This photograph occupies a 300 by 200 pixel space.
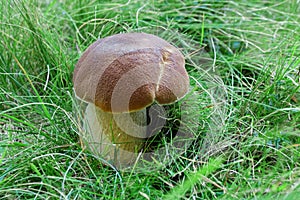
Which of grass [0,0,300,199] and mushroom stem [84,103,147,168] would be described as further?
mushroom stem [84,103,147,168]

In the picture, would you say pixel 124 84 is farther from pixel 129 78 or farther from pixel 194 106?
pixel 194 106

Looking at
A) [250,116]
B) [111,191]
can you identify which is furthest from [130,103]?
[250,116]

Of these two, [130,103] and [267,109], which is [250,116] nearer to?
[267,109]

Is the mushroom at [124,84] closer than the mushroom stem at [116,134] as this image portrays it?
Yes

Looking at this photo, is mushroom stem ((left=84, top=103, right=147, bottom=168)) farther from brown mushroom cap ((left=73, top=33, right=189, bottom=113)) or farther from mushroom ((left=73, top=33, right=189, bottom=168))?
brown mushroom cap ((left=73, top=33, right=189, bottom=113))

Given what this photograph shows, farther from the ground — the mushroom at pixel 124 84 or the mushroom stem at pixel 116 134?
the mushroom at pixel 124 84

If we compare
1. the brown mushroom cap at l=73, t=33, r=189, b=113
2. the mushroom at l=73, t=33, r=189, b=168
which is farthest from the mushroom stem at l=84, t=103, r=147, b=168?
the brown mushroom cap at l=73, t=33, r=189, b=113

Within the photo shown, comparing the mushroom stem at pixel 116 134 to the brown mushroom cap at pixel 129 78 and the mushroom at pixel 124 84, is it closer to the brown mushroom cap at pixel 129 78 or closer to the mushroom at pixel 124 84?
the mushroom at pixel 124 84

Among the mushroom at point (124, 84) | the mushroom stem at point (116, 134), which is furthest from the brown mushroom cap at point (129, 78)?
the mushroom stem at point (116, 134)
